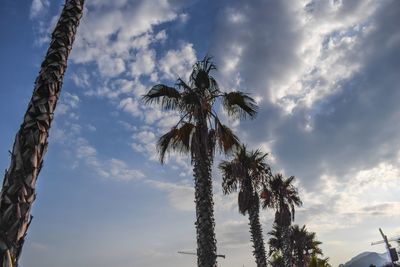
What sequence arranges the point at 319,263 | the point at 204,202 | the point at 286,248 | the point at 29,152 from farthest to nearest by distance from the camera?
the point at 319,263 → the point at 286,248 → the point at 204,202 → the point at 29,152

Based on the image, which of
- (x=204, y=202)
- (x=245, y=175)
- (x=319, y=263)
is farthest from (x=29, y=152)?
(x=319, y=263)

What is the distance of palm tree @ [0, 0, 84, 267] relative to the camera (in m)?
3.62

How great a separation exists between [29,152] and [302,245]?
1534 inches

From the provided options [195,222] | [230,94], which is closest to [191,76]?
[230,94]

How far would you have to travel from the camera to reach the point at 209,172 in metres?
13.2

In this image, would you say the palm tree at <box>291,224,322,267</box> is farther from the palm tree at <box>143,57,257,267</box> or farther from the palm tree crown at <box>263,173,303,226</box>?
the palm tree at <box>143,57,257,267</box>

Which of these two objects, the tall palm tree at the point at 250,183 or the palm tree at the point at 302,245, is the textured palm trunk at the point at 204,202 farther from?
the palm tree at the point at 302,245

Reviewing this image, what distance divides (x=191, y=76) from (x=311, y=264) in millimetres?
27636

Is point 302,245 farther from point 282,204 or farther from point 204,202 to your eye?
point 204,202

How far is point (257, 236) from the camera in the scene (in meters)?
21.6

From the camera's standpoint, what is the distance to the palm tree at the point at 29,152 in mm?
3617

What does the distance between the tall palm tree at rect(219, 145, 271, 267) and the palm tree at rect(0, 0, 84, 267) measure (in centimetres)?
1725

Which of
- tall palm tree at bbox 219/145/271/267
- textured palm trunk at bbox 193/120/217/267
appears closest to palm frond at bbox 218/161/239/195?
tall palm tree at bbox 219/145/271/267

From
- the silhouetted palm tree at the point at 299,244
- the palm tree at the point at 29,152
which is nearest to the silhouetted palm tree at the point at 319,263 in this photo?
the silhouetted palm tree at the point at 299,244
